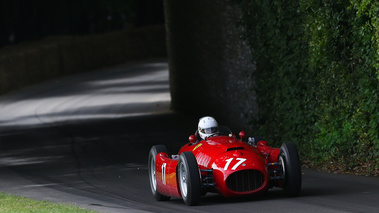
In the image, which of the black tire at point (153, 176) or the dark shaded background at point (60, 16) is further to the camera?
the dark shaded background at point (60, 16)

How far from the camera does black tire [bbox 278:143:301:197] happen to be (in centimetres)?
1236

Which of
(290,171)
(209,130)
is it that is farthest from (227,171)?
(209,130)

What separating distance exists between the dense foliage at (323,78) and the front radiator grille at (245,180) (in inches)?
126

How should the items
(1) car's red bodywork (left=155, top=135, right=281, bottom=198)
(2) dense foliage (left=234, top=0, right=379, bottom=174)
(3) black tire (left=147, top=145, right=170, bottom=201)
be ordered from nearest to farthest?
(1) car's red bodywork (left=155, top=135, right=281, bottom=198) < (3) black tire (left=147, top=145, right=170, bottom=201) < (2) dense foliage (left=234, top=0, right=379, bottom=174)

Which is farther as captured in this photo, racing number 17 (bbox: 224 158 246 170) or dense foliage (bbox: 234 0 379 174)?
dense foliage (bbox: 234 0 379 174)

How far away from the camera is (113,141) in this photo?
72.9 ft

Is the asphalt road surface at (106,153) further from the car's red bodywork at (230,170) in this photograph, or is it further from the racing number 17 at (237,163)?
the racing number 17 at (237,163)

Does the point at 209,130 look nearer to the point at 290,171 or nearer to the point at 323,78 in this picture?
the point at 290,171

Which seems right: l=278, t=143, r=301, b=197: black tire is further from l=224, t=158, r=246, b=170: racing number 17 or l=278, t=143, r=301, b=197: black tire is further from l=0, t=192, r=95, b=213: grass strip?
l=0, t=192, r=95, b=213: grass strip

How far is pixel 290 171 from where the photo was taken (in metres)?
12.4

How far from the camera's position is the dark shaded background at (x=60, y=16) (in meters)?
54.4

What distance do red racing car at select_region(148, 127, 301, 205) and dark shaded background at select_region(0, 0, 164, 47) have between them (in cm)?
4000

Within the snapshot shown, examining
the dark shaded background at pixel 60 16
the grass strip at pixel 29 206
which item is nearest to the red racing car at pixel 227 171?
the grass strip at pixel 29 206

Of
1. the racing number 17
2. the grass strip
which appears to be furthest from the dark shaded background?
the racing number 17
